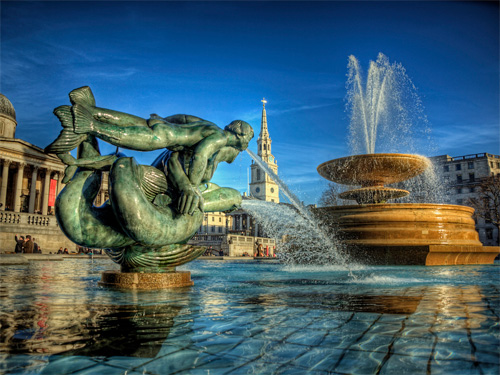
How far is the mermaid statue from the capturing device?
3.80 metres

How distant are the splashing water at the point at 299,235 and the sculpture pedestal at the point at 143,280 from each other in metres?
6.29

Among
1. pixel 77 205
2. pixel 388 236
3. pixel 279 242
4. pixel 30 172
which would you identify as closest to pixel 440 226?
pixel 388 236

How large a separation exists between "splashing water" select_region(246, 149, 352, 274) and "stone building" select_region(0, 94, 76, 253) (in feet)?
81.7

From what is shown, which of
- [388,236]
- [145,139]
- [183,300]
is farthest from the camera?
[388,236]

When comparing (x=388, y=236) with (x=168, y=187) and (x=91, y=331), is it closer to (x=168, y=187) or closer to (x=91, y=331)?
(x=168, y=187)

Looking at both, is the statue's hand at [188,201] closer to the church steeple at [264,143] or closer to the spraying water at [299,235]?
the spraying water at [299,235]

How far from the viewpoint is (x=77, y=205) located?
13.2ft

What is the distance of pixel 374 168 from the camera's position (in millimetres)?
13000

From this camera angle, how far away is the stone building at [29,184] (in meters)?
30.6

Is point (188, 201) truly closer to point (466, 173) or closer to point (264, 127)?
point (466, 173)

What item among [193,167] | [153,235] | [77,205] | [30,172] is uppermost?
[30,172]

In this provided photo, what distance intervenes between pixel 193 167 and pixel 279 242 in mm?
8865

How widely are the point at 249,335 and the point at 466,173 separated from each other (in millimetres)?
72415

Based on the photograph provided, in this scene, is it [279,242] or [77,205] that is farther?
[279,242]
